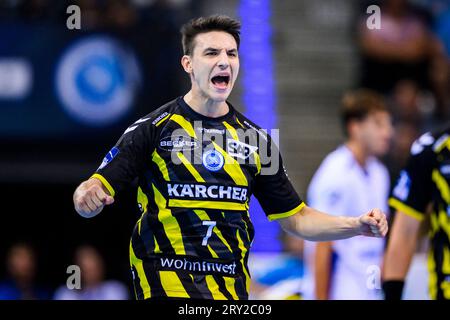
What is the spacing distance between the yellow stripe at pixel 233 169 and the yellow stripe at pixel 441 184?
1.74 m

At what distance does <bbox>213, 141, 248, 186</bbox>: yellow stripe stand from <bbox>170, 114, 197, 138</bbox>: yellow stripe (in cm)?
14

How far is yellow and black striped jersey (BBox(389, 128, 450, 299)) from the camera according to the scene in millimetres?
6941

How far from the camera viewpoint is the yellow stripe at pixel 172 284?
5660mm

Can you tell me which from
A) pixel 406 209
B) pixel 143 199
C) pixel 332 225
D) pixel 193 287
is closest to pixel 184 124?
pixel 143 199

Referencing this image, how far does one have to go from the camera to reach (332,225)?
235 inches

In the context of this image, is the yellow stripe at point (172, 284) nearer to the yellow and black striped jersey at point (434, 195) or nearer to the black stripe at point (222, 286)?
the black stripe at point (222, 286)

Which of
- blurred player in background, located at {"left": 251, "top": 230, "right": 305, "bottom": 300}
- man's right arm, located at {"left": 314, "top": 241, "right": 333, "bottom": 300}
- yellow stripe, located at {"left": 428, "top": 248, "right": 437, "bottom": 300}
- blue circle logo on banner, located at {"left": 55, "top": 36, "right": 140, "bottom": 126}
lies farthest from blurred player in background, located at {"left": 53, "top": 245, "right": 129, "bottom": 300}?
yellow stripe, located at {"left": 428, "top": 248, "right": 437, "bottom": 300}

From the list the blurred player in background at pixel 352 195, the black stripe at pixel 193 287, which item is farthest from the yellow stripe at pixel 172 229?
the blurred player in background at pixel 352 195

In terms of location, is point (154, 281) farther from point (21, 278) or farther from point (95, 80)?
point (21, 278)

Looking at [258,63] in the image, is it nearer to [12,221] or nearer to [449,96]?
[449,96]

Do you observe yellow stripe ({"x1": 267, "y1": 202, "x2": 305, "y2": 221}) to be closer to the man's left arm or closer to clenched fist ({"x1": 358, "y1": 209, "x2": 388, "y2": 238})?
the man's left arm

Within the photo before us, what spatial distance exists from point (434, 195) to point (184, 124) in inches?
81.2

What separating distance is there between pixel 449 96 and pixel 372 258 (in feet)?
18.3
